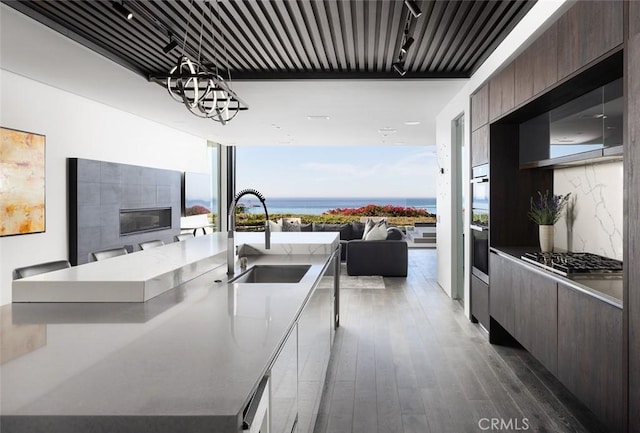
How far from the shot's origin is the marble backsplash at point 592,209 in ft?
9.91

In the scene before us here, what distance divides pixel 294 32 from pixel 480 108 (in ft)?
6.48

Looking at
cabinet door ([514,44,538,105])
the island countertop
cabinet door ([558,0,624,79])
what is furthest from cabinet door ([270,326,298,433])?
cabinet door ([514,44,538,105])

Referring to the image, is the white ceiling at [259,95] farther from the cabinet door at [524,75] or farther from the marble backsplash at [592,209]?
the marble backsplash at [592,209]

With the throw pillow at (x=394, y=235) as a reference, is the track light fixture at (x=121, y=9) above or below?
above

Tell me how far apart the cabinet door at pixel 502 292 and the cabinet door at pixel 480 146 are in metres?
0.94

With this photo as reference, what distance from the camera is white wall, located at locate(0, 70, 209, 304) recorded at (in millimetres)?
4875

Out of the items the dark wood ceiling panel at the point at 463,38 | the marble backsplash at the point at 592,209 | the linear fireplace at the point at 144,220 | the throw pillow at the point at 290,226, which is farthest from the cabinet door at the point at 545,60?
the throw pillow at the point at 290,226

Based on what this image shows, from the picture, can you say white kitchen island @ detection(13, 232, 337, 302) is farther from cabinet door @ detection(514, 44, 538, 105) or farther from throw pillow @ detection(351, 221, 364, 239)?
throw pillow @ detection(351, 221, 364, 239)

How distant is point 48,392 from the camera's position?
1.02m

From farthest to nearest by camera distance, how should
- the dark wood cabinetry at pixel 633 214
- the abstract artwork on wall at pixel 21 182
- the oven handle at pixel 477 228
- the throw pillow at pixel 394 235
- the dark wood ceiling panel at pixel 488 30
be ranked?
1. the throw pillow at pixel 394 235
2. the abstract artwork on wall at pixel 21 182
3. the oven handle at pixel 477 228
4. the dark wood ceiling panel at pixel 488 30
5. the dark wood cabinetry at pixel 633 214

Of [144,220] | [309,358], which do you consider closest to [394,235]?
[144,220]

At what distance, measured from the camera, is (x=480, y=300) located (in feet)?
14.9

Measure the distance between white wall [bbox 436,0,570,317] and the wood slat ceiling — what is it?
0.39 ft

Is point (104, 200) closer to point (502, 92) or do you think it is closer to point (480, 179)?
point (480, 179)
